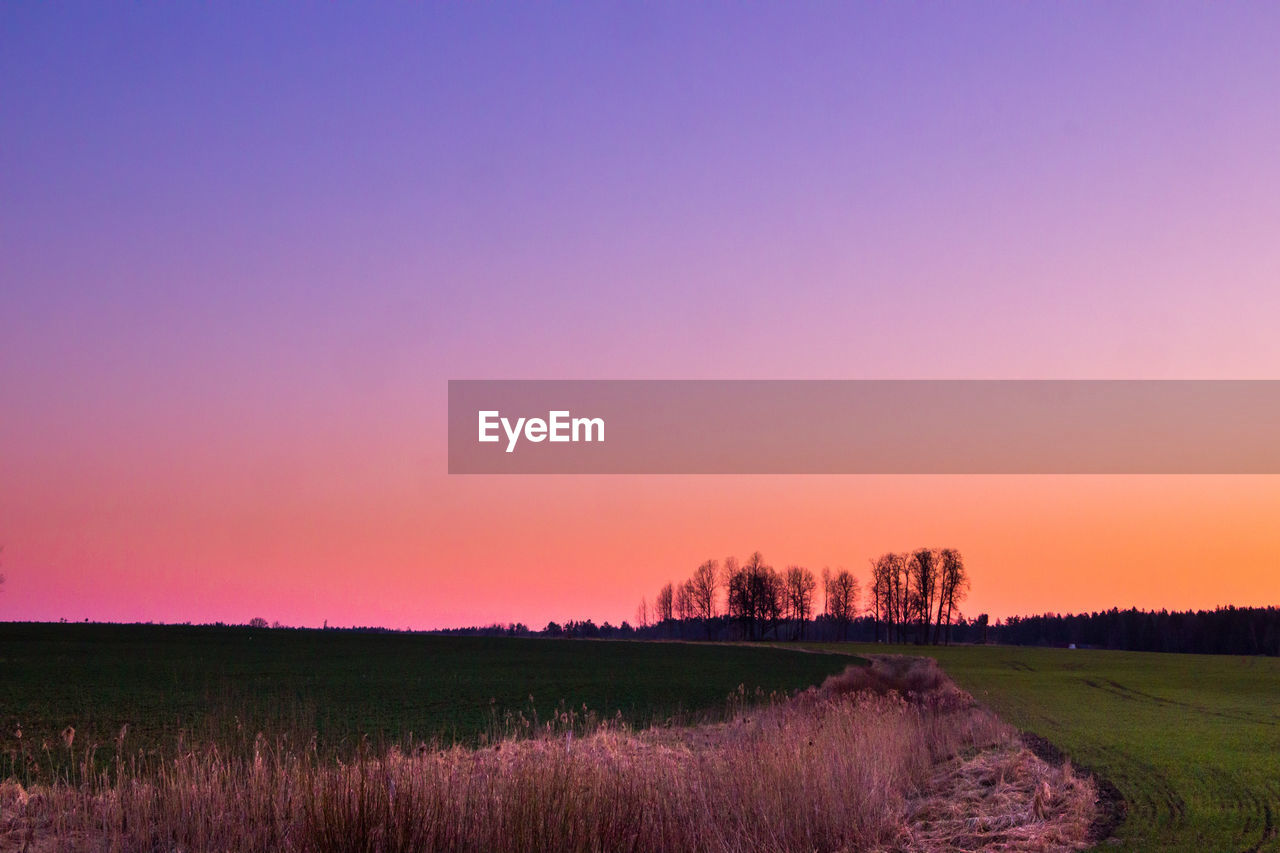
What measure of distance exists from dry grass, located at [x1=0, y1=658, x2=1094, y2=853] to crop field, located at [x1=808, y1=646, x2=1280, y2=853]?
129cm

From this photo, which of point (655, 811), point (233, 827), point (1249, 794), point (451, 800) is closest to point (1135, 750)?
point (1249, 794)

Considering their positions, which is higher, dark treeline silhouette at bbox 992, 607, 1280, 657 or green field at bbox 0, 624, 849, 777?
green field at bbox 0, 624, 849, 777

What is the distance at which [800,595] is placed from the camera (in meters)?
171

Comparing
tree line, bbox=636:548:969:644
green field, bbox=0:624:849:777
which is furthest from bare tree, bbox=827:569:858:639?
green field, bbox=0:624:849:777

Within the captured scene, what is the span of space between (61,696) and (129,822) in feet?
94.1

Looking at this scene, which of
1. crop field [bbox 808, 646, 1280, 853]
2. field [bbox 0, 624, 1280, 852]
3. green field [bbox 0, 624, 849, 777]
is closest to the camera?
crop field [bbox 808, 646, 1280, 853]

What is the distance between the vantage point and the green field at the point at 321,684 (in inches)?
1022

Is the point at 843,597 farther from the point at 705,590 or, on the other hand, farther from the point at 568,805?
the point at 568,805

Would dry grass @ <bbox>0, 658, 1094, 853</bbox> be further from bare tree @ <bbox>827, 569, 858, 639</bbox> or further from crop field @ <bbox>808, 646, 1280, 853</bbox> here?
bare tree @ <bbox>827, 569, 858, 639</bbox>

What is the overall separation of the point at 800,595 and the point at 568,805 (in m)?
164

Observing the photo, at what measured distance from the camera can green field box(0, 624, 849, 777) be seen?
25969 millimetres

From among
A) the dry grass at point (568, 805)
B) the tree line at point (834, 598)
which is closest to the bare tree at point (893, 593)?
the tree line at point (834, 598)

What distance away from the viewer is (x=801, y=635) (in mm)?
165250

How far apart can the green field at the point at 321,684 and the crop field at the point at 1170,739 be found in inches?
426
